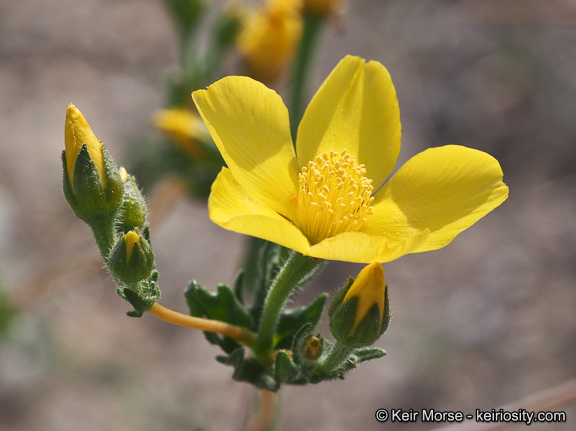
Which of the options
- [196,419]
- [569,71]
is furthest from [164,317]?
[569,71]

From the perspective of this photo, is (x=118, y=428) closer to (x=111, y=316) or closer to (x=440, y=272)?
(x=111, y=316)

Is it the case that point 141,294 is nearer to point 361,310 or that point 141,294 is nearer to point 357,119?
point 361,310

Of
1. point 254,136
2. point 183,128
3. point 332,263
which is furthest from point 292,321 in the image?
point 332,263

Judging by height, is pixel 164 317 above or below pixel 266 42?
below

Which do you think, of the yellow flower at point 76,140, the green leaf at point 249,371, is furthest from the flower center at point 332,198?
the yellow flower at point 76,140

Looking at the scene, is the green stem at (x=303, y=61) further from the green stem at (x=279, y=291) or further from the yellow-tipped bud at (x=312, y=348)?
the yellow-tipped bud at (x=312, y=348)

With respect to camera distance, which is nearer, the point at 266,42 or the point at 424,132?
the point at 266,42

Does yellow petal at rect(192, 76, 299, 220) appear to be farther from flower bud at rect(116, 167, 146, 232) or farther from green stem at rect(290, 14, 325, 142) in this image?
green stem at rect(290, 14, 325, 142)

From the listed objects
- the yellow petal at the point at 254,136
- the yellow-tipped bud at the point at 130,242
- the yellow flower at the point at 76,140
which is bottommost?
the yellow-tipped bud at the point at 130,242

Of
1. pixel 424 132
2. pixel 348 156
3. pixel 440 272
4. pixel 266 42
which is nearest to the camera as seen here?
pixel 348 156
